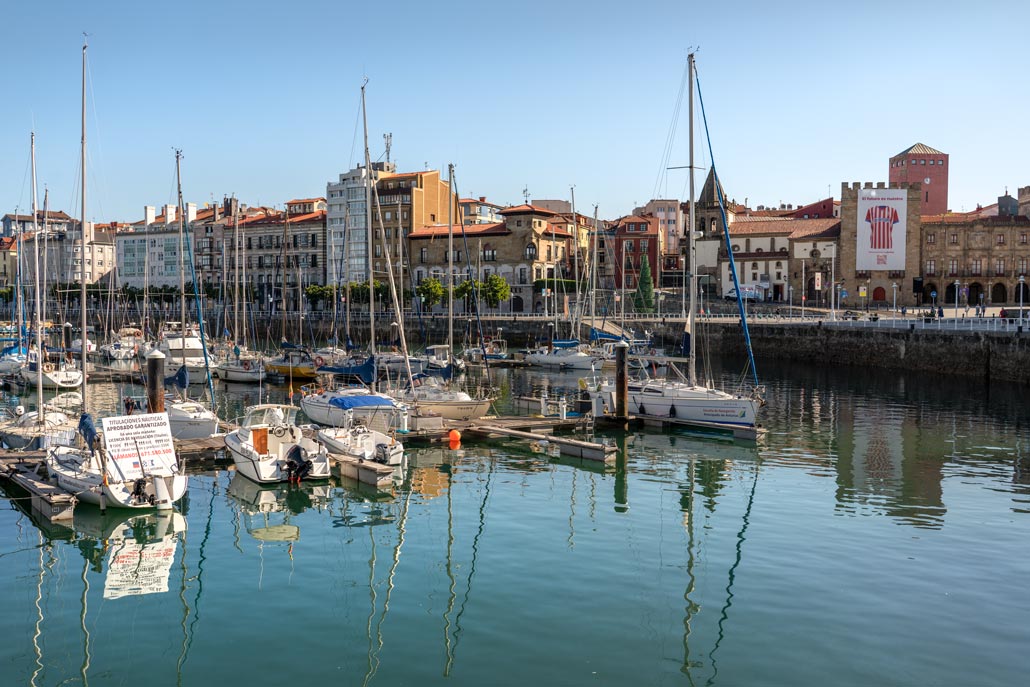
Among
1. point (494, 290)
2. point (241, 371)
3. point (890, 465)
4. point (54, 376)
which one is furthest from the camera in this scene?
point (494, 290)

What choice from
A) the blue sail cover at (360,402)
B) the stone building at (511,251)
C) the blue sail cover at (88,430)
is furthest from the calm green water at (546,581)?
the stone building at (511,251)

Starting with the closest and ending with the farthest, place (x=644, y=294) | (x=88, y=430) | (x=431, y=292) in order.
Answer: (x=88, y=430) < (x=431, y=292) < (x=644, y=294)

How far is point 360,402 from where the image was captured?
31922 millimetres

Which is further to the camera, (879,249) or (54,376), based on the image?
(879,249)

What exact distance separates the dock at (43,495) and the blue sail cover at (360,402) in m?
10.2

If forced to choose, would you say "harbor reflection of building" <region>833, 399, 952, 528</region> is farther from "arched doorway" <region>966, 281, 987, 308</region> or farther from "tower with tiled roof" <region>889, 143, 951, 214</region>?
"tower with tiled roof" <region>889, 143, 951, 214</region>

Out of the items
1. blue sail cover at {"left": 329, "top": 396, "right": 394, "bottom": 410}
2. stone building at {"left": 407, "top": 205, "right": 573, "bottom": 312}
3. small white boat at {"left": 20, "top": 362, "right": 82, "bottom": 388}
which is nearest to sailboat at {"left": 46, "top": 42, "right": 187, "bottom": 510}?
blue sail cover at {"left": 329, "top": 396, "right": 394, "bottom": 410}

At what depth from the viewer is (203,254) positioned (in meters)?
128

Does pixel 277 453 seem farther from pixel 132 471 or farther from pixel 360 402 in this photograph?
pixel 360 402

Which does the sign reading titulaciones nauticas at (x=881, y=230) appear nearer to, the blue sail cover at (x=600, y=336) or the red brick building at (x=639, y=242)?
the red brick building at (x=639, y=242)

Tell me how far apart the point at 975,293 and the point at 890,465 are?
8169cm

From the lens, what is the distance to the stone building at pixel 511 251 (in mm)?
110688

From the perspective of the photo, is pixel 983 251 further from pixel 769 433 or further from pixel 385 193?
pixel 769 433

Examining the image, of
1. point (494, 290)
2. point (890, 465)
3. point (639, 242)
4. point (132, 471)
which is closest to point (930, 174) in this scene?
point (639, 242)
